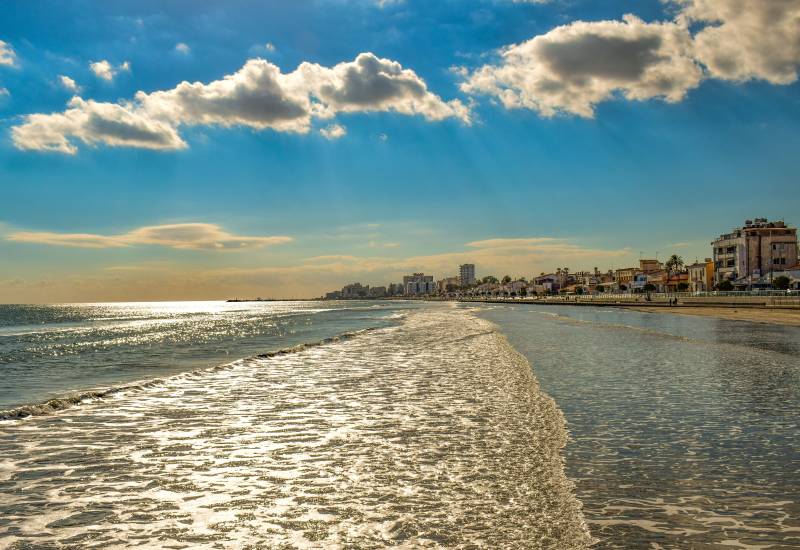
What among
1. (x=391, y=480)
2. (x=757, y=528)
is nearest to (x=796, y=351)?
(x=757, y=528)

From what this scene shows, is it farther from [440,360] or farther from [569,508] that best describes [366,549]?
[440,360]

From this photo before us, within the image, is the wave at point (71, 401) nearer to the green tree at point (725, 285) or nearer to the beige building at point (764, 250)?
the green tree at point (725, 285)

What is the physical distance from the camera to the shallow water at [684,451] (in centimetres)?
565

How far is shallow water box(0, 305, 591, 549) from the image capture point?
18.4ft

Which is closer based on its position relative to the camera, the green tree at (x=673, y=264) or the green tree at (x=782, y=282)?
the green tree at (x=782, y=282)

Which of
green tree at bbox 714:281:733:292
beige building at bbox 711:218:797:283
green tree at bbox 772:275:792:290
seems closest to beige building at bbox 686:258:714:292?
beige building at bbox 711:218:797:283

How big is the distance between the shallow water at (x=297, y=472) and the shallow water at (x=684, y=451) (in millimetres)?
580

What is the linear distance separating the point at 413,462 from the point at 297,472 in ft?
6.19

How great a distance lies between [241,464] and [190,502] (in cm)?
155

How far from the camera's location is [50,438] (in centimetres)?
1023

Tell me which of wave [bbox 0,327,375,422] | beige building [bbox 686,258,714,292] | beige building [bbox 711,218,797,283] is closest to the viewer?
wave [bbox 0,327,375,422]

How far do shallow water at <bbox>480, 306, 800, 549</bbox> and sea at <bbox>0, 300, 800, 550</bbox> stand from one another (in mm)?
37

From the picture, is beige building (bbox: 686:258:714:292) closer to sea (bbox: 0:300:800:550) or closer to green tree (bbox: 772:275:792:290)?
green tree (bbox: 772:275:792:290)

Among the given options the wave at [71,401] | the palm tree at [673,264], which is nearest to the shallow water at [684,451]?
the wave at [71,401]
